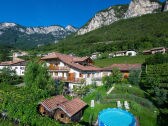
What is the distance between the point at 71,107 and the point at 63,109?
1362 mm

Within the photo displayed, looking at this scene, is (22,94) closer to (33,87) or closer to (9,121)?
(33,87)

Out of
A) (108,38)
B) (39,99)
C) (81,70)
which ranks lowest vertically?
(39,99)

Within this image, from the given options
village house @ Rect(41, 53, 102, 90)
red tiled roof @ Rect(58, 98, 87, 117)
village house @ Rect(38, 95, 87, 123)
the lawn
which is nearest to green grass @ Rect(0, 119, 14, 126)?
village house @ Rect(38, 95, 87, 123)

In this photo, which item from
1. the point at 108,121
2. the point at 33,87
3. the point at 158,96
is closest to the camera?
the point at 108,121

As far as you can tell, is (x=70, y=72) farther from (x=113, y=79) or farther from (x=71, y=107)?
(x=71, y=107)

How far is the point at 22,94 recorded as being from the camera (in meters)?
37.2

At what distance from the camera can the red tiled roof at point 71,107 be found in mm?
29864

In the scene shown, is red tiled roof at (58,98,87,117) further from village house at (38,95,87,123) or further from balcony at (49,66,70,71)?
balcony at (49,66,70,71)

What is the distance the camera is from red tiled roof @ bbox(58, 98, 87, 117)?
1176 inches

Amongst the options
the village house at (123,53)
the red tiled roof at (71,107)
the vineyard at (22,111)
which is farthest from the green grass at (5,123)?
the village house at (123,53)

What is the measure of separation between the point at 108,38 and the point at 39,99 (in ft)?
375

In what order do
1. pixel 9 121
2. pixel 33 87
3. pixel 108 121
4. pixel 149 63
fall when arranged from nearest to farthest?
1. pixel 108 121
2. pixel 9 121
3. pixel 33 87
4. pixel 149 63

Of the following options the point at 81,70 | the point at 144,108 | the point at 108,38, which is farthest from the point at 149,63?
the point at 108,38

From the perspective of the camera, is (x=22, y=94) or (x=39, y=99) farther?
(x=22, y=94)
